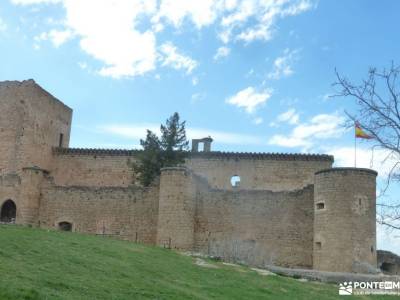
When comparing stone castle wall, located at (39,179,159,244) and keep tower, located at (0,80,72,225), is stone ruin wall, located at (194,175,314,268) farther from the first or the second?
keep tower, located at (0,80,72,225)

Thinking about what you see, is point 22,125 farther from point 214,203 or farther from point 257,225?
point 257,225

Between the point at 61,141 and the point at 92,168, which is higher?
the point at 61,141

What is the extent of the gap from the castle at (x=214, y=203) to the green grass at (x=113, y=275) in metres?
5.14

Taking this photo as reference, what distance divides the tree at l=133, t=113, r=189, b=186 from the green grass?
1248cm

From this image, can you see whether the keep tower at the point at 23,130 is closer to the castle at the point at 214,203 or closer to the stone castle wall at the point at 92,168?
the castle at the point at 214,203

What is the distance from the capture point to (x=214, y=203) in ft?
87.0

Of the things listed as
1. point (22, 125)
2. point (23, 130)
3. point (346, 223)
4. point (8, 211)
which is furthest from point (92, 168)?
point (346, 223)

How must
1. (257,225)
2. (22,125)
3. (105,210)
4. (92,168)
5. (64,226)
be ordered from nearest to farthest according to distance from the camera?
(257,225) < (105,210) < (64,226) < (22,125) < (92,168)

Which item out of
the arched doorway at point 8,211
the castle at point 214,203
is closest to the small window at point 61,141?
the castle at point 214,203

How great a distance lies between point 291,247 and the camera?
2531cm

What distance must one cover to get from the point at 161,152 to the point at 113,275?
19.3 meters

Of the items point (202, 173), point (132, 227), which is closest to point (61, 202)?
point (132, 227)

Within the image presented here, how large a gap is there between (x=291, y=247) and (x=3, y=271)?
16.2 metres

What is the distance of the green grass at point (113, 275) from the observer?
1097 centimetres
